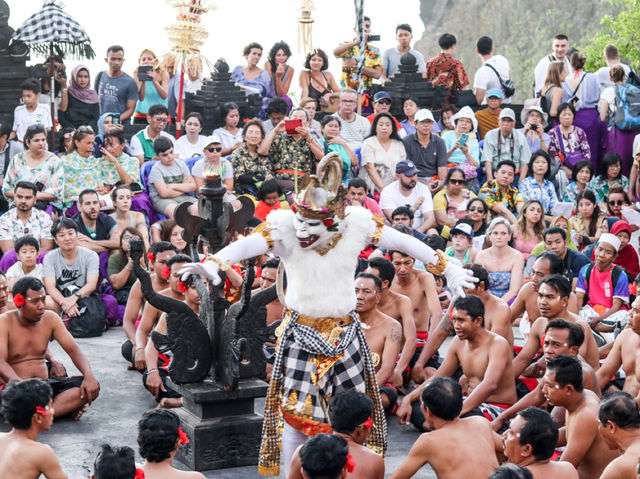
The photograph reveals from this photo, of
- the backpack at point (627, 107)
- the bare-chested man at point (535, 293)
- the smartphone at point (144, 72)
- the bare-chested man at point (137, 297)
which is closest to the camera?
the bare-chested man at point (535, 293)

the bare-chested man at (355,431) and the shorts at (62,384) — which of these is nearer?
the bare-chested man at (355,431)

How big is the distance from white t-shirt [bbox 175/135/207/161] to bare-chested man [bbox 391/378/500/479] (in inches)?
265

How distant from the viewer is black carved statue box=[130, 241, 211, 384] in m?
6.48

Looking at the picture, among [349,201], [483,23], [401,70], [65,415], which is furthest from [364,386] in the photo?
[483,23]

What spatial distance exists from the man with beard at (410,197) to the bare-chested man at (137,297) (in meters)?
3.06

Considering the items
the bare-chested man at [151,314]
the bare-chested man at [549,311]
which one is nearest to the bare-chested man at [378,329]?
the bare-chested man at [549,311]

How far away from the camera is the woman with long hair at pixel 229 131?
468 inches

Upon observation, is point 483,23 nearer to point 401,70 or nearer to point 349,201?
point 401,70

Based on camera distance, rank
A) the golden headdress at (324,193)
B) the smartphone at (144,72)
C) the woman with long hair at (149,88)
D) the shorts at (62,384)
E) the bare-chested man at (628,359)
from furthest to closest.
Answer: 1. the woman with long hair at (149,88)
2. the smartphone at (144,72)
3. the shorts at (62,384)
4. the bare-chested man at (628,359)
5. the golden headdress at (324,193)

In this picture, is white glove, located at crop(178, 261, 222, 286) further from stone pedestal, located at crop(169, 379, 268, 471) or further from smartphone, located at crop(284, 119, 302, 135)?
smartphone, located at crop(284, 119, 302, 135)

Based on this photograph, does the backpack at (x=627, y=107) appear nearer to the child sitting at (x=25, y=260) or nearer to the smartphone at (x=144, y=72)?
the smartphone at (x=144, y=72)

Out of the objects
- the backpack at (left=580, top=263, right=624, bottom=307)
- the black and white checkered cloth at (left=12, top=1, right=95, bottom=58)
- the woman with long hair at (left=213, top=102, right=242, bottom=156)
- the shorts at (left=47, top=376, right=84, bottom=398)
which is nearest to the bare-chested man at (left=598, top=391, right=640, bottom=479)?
the shorts at (left=47, top=376, right=84, bottom=398)

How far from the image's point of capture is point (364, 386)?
19.6 ft

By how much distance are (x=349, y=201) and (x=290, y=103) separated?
2.66m
